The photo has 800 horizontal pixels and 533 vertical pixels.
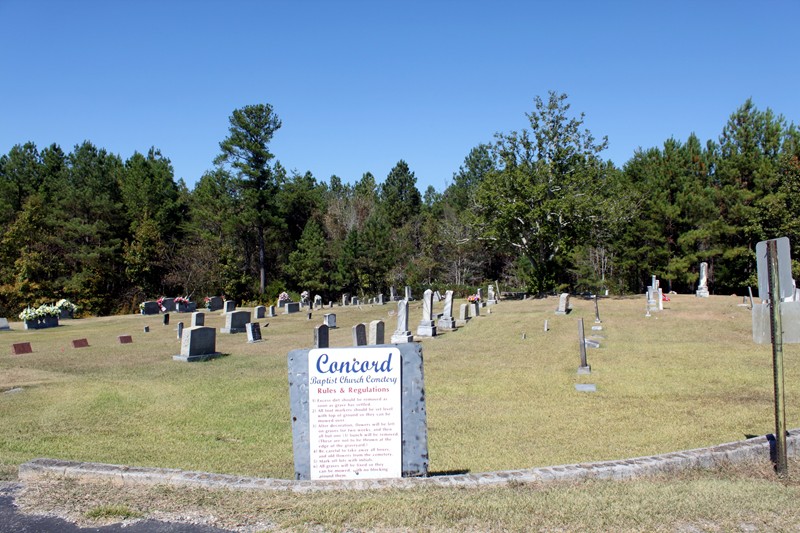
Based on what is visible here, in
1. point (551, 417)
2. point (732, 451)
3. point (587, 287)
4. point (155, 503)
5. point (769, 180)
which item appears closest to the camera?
point (155, 503)

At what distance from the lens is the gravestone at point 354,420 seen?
19.0 feet

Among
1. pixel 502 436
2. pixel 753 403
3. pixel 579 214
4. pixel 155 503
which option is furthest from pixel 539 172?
pixel 155 503

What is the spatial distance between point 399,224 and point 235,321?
4328 cm

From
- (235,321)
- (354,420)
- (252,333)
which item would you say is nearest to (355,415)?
(354,420)

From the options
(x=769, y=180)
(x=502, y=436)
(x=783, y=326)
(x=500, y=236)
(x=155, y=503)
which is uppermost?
(x=769, y=180)

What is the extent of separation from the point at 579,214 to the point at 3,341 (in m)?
29.4

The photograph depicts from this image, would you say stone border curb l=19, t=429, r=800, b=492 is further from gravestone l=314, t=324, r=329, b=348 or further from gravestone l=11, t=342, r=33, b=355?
gravestone l=11, t=342, r=33, b=355

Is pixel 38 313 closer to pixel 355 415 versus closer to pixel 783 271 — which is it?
pixel 355 415

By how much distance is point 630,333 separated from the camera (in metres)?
20.7

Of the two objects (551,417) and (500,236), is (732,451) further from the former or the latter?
(500,236)

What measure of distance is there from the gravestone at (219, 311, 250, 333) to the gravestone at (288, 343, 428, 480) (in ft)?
68.5

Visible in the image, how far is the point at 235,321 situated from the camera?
2589 centimetres

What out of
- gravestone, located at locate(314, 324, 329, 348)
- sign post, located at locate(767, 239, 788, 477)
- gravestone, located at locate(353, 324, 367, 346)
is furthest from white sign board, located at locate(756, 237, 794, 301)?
gravestone, located at locate(353, 324, 367, 346)

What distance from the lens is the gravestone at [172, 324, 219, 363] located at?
1692 centimetres
